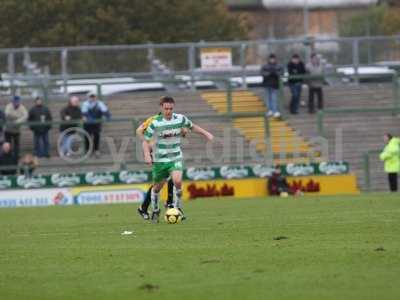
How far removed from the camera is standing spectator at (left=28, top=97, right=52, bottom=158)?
33.8 meters

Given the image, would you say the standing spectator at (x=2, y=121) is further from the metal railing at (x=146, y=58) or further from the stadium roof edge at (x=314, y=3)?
the stadium roof edge at (x=314, y=3)

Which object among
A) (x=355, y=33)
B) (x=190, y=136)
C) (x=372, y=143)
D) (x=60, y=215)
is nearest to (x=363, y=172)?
(x=372, y=143)

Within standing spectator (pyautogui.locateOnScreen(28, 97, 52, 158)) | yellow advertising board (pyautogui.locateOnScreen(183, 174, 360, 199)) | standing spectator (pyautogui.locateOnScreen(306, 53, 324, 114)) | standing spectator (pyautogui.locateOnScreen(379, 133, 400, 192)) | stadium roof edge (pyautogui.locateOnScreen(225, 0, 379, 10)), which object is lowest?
yellow advertising board (pyautogui.locateOnScreen(183, 174, 360, 199))

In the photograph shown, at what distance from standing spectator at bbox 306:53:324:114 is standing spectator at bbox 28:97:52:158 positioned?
778 cm

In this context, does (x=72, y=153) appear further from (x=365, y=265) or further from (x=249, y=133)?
(x=365, y=265)

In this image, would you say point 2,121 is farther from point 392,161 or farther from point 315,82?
point 392,161

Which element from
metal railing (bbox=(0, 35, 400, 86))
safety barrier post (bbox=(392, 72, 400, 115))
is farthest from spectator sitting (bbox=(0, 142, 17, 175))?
safety barrier post (bbox=(392, 72, 400, 115))

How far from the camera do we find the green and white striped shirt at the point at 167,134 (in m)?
19.1

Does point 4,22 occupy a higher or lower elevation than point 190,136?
higher

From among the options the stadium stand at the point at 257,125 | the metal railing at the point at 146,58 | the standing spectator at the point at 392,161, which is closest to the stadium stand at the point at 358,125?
the stadium stand at the point at 257,125

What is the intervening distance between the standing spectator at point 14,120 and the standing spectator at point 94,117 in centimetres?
164

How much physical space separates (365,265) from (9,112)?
881 inches

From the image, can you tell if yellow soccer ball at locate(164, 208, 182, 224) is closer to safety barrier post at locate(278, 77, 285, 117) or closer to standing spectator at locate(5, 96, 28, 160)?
standing spectator at locate(5, 96, 28, 160)

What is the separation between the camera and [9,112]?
3378 centimetres
